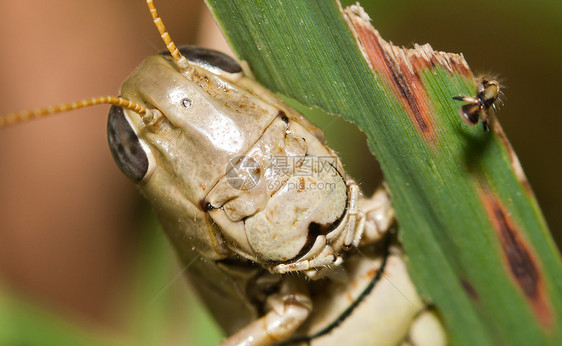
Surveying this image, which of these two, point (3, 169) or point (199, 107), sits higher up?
point (199, 107)

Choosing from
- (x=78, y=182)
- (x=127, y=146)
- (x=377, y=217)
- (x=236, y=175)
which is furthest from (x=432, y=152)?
(x=78, y=182)

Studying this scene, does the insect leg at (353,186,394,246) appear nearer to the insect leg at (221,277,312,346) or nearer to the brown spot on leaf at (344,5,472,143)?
the insect leg at (221,277,312,346)

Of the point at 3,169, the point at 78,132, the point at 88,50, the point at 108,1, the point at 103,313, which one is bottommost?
the point at 103,313

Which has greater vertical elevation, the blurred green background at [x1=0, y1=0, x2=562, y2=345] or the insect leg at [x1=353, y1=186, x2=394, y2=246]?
the insect leg at [x1=353, y1=186, x2=394, y2=246]

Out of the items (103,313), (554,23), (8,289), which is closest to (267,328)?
(554,23)

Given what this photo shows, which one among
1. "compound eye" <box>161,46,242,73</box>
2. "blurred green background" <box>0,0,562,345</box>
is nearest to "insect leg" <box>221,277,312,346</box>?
"compound eye" <box>161,46,242,73</box>

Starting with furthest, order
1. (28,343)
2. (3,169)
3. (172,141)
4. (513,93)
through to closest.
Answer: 1. (3,169)
2. (28,343)
3. (513,93)
4. (172,141)

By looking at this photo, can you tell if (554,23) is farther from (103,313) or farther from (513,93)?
(103,313)

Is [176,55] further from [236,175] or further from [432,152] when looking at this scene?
[432,152]
